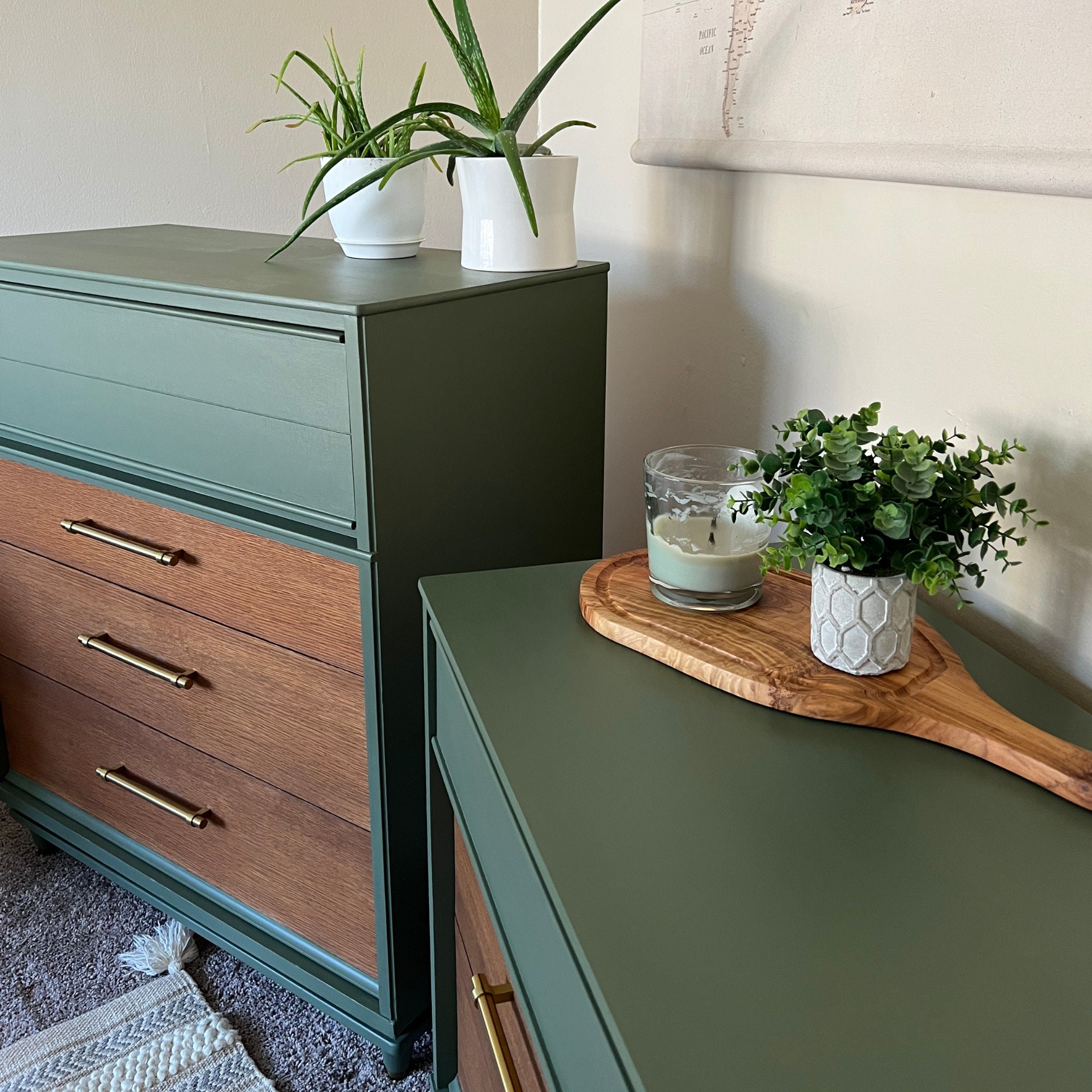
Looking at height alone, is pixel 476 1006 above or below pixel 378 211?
below

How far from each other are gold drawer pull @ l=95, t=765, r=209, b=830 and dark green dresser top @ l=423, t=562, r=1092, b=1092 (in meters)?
0.70

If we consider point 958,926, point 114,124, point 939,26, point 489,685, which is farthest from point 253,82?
point 958,926

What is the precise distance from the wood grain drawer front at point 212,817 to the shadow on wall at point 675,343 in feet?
2.17

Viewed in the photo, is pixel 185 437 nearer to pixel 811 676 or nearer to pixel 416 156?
pixel 416 156

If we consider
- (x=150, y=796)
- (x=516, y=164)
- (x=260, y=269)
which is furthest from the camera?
(x=150, y=796)

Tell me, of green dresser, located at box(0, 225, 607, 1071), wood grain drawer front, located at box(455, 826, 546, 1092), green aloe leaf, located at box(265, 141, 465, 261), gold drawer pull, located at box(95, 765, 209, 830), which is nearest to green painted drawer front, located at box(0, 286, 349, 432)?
green dresser, located at box(0, 225, 607, 1071)

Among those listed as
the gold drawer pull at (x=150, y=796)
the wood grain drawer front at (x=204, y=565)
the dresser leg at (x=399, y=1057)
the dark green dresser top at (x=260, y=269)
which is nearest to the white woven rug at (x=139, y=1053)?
the dresser leg at (x=399, y=1057)

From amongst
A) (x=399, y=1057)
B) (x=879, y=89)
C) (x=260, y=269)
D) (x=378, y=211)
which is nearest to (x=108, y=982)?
(x=399, y=1057)

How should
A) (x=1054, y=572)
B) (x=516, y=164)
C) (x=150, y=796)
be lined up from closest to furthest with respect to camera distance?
(x=1054, y=572) < (x=516, y=164) < (x=150, y=796)

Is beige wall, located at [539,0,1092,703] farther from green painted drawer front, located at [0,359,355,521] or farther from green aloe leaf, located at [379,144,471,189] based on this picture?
green painted drawer front, located at [0,359,355,521]

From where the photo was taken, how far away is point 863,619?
0.74m

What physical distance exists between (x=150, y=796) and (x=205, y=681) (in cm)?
25

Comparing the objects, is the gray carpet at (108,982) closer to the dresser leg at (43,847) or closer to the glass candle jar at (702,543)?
the dresser leg at (43,847)

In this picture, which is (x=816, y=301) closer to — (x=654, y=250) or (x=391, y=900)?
(x=654, y=250)
